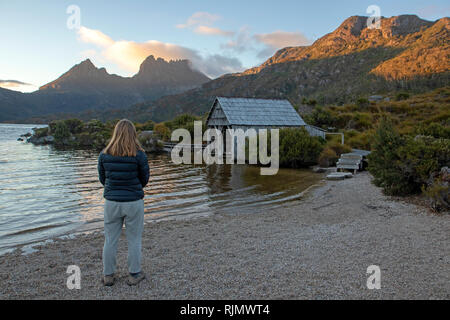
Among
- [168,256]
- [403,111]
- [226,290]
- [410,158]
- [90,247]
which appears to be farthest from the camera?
[403,111]

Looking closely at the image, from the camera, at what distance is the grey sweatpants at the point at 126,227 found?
443cm

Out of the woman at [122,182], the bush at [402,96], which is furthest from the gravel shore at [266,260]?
the bush at [402,96]

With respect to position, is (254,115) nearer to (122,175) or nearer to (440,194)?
(440,194)

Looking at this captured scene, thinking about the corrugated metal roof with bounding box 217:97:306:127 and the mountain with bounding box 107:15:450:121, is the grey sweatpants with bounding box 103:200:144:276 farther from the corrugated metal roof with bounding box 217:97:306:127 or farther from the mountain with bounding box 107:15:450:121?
the mountain with bounding box 107:15:450:121

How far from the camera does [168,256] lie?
596 cm

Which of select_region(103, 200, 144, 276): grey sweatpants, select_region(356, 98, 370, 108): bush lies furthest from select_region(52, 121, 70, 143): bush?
select_region(103, 200, 144, 276): grey sweatpants

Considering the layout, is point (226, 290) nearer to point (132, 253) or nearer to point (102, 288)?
point (132, 253)

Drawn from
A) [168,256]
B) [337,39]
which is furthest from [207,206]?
[337,39]

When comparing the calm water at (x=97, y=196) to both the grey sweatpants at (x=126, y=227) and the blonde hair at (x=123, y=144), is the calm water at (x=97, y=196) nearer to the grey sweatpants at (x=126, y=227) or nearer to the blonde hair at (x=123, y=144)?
the grey sweatpants at (x=126, y=227)

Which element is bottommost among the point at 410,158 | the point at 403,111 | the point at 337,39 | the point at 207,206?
the point at 207,206

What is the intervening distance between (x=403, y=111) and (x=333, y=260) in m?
37.7

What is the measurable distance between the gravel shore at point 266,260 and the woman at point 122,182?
2.65ft

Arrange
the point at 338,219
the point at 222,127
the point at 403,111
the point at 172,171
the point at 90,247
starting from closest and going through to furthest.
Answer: the point at 90,247, the point at 338,219, the point at 172,171, the point at 222,127, the point at 403,111
